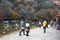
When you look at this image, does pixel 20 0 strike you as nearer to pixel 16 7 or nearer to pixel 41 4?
pixel 16 7

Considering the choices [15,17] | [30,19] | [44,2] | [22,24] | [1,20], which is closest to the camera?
[22,24]

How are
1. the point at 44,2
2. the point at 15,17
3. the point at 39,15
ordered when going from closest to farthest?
the point at 15,17, the point at 39,15, the point at 44,2

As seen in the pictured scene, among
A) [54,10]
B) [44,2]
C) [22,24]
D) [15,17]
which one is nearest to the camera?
[22,24]

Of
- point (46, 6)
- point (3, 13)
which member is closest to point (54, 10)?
point (46, 6)

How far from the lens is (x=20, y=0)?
186 ft

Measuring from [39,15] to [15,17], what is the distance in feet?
45.0

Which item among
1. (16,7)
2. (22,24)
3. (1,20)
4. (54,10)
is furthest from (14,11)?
(22,24)

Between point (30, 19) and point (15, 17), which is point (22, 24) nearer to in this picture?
point (15, 17)

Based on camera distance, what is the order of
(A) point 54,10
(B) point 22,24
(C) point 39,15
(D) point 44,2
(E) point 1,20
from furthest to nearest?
1. (D) point 44,2
2. (A) point 54,10
3. (C) point 39,15
4. (E) point 1,20
5. (B) point 22,24

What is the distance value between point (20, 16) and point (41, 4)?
21209 millimetres

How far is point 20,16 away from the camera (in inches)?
1970

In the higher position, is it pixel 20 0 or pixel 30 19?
pixel 20 0

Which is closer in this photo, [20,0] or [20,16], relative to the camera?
[20,16]

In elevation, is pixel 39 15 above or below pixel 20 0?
below
